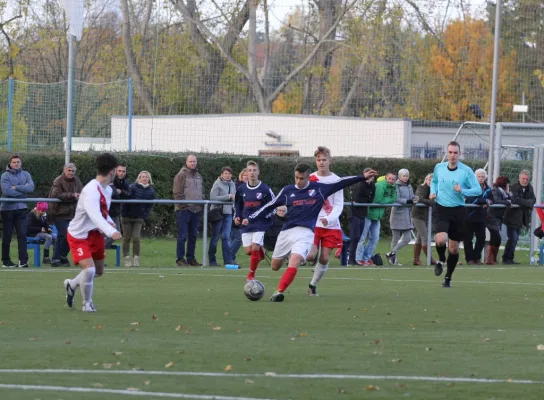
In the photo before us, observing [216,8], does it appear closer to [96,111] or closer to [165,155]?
[96,111]

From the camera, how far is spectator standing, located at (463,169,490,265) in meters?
22.9

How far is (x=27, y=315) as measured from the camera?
1177 cm

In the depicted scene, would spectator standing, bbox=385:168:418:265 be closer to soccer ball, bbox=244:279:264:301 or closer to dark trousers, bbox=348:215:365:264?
dark trousers, bbox=348:215:365:264

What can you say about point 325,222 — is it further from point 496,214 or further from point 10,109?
point 10,109

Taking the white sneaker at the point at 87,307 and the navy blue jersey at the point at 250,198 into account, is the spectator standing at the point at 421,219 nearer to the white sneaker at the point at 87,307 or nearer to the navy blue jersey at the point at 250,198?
the navy blue jersey at the point at 250,198

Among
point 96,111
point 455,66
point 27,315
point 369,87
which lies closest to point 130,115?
point 96,111

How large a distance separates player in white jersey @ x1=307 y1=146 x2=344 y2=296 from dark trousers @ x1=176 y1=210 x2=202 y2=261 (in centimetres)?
659

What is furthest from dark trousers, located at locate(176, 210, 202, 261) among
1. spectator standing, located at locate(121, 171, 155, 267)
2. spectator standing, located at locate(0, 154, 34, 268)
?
spectator standing, located at locate(0, 154, 34, 268)

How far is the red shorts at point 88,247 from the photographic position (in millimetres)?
11961

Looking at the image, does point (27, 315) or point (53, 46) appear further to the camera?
point (53, 46)

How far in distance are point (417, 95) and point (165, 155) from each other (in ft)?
33.0

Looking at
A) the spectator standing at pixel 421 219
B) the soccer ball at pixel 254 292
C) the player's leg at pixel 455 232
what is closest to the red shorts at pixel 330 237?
the soccer ball at pixel 254 292

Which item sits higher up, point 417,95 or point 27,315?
point 417,95

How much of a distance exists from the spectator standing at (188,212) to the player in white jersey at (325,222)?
6.63m
